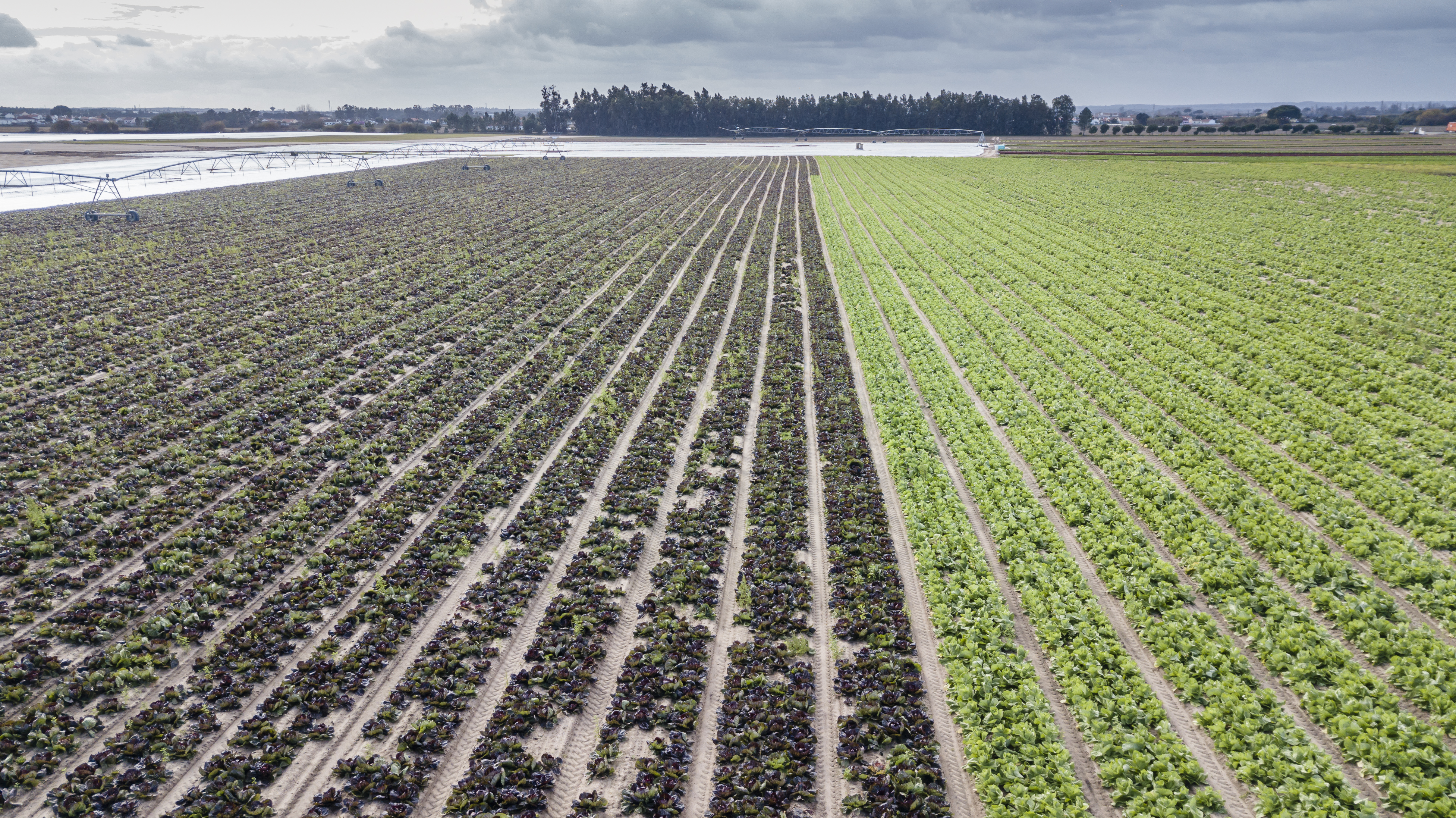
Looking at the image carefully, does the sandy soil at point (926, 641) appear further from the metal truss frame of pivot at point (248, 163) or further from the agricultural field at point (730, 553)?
the metal truss frame of pivot at point (248, 163)

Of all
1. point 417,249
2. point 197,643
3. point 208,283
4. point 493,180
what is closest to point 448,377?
point 197,643

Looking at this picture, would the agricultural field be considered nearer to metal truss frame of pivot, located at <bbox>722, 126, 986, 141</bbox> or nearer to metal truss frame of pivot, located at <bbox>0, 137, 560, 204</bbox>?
metal truss frame of pivot, located at <bbox>0, 137, 560, 204</bbox>

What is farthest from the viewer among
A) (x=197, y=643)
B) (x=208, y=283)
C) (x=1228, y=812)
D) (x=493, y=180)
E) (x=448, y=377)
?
(x=493, y=180)

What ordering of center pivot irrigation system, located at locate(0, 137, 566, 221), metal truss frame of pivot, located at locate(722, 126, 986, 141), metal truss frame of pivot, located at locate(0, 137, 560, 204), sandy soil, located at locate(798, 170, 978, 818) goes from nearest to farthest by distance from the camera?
1. sandy soil, located at locate(798, 170, 978, 818)
2. center pivot irrigation system, located at locate(0, 137, 566, 221)
3. metal truss frame of pivot, located at locate(0, 137, 560, 204)
4. metal truss frame of pivot, located at locate(722, 126, 986, 141)

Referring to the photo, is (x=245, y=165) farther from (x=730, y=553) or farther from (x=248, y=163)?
(x=730, y=553)

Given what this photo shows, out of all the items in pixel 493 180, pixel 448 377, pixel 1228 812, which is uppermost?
pixel 493 180

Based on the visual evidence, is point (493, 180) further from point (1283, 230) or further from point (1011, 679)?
point (1011, 679)

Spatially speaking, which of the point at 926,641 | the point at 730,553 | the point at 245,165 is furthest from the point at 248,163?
the point at 926,641

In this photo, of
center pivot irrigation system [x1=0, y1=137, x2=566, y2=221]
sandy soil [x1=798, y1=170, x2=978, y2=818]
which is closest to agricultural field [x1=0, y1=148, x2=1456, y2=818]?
sandy soil [x1=798, y1=170, x2=978, y2=818]
